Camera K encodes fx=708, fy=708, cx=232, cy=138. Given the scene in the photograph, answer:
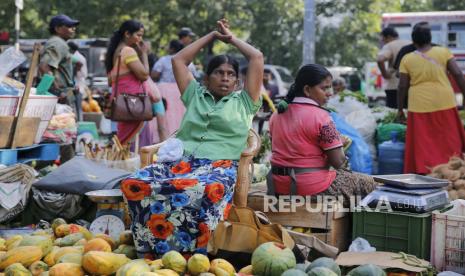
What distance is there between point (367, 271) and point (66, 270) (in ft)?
5.40

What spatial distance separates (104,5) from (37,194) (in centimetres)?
2199

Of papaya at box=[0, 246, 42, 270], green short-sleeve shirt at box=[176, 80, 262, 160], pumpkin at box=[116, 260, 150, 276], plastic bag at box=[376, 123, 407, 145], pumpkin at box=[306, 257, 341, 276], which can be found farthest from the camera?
plastic bag at box=[376, 123, 407, 145]

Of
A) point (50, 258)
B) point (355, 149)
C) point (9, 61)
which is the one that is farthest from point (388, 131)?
point (50, 258)

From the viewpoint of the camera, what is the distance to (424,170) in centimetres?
779

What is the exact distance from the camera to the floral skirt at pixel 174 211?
4.24 metres

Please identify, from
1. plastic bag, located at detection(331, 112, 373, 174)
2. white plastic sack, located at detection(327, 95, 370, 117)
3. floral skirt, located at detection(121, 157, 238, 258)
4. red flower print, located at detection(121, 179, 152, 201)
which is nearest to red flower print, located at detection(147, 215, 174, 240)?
floral skirt, located at detection(121, 157, 238, 258)

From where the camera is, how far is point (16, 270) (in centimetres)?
382

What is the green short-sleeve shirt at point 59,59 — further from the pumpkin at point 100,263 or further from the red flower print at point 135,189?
the pumpkin at point 100,263

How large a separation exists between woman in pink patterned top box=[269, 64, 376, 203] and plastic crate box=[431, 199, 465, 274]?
2.42 ft

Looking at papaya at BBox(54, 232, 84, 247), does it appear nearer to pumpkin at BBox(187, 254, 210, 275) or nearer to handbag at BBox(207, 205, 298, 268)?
handbag at BBox(207, 205, 298, 268)

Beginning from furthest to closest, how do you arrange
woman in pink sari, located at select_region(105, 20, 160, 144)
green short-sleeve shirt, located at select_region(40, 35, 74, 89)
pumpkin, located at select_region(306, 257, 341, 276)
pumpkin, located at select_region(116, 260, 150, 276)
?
green short-sleeve shirt, located at select_region(40, 35, 74, 89)
woman in pink sari, located at select_region(105, 20, 160, 144)
pumpkin, located at select_region(306, 257, 341, 276)
pumpkin, located at select_region(116, 260, 150, 276)

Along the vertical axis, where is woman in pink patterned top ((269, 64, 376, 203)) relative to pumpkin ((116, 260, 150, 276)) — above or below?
above

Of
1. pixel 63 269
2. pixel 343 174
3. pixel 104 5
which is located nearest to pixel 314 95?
pixel 343 174

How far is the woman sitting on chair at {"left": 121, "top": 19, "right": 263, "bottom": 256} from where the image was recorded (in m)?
4.25
